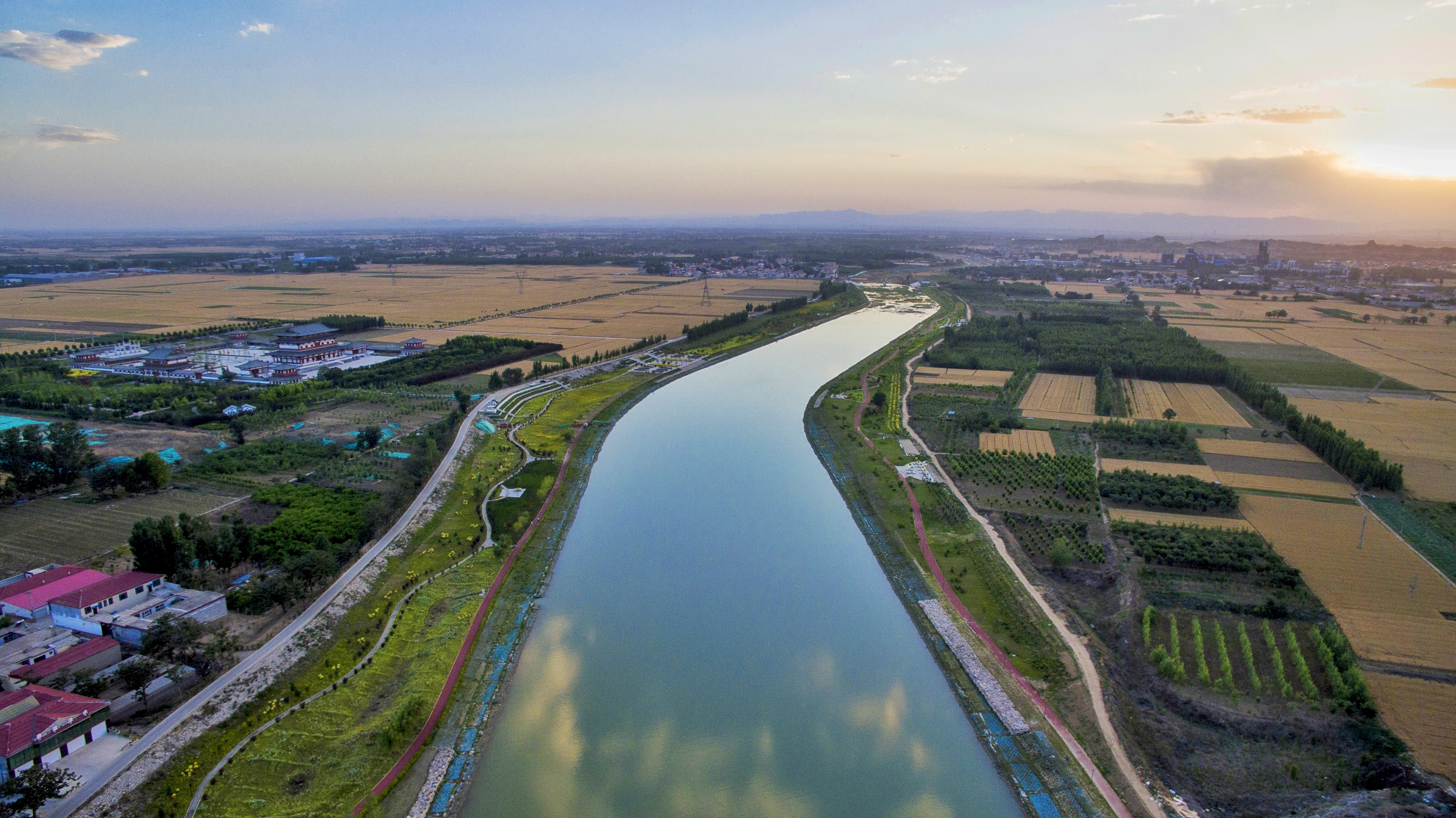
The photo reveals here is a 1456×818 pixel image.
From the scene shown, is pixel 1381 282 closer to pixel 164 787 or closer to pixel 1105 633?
pixel 1105 633

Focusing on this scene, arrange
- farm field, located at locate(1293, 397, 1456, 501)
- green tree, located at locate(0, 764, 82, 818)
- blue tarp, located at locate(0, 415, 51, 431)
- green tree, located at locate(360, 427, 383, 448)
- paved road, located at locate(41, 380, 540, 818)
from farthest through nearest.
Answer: blue tarp, located at locate(0, 415, 51, 431) < green tree, located at locate(360, 427, 383, 448) < farm field, located at locate(1293, 397, 1456, 501) < paved road, located at locate(41, 380, 540, 818) < green tree, located at locate(0, 764, 82, 818)

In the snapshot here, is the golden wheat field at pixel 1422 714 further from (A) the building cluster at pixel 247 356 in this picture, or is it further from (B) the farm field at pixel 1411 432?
(A) the building cluster at pixel 247 356

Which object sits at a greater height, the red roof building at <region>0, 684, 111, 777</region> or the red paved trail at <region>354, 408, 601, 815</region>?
the red roof building at <region>0, 684, 111, 777</region>

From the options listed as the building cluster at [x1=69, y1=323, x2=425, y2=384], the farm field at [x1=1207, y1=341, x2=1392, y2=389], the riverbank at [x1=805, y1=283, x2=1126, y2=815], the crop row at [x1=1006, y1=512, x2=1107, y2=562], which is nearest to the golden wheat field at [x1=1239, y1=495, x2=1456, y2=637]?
the crop row at [x1=1006, y1=512, x2=1107, y2=562]

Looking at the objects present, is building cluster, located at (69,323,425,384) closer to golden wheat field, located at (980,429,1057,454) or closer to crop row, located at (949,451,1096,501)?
crop row, located at (949,451,1096,501)

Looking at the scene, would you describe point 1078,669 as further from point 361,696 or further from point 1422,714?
point 361,696

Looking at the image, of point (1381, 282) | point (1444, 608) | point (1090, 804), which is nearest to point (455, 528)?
point (1090, 804)
